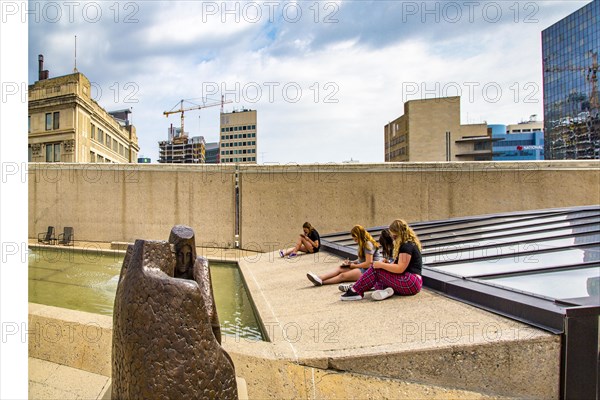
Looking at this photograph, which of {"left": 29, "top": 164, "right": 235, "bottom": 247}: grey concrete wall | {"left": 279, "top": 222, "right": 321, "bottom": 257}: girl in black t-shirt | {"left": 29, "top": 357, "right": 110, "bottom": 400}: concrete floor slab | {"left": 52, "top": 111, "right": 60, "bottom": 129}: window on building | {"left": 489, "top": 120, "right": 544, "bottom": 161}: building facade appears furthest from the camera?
{"left": 489, "top": 120, "right": 544, "bottom": 161}: building facade

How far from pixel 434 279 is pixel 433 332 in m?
1.72

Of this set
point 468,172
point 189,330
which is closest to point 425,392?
point 189,330

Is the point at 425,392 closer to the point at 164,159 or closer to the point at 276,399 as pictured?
the point at 276,399

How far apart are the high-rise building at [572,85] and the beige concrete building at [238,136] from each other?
217ft

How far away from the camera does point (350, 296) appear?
582cm

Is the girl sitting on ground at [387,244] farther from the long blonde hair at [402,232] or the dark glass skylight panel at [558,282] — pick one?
the dark glass skylight panel at [558,282]

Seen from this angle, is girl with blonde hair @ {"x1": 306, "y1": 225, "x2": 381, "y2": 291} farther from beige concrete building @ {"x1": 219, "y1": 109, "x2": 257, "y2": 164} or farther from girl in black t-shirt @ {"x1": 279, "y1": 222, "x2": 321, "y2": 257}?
beige concrete building @ {"x1": 219, "y1": 109, "x2": 257, "y2": 164}

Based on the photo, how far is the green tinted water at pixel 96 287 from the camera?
6566 mm

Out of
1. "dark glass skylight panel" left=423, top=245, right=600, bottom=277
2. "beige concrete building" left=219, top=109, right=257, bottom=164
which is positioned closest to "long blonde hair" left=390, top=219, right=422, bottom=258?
"dark glass skylight panel" left=423, top=245, right=600, bottom=277

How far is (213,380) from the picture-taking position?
2.52m

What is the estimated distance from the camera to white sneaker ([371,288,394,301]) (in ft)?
17.9

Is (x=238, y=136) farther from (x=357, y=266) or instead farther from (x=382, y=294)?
(x=382, y=294)

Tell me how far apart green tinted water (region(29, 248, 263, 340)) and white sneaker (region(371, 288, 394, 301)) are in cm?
169

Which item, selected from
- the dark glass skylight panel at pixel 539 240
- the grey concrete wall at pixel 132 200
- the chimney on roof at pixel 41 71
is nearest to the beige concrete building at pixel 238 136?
the chimney on roof at pixel 41 71
